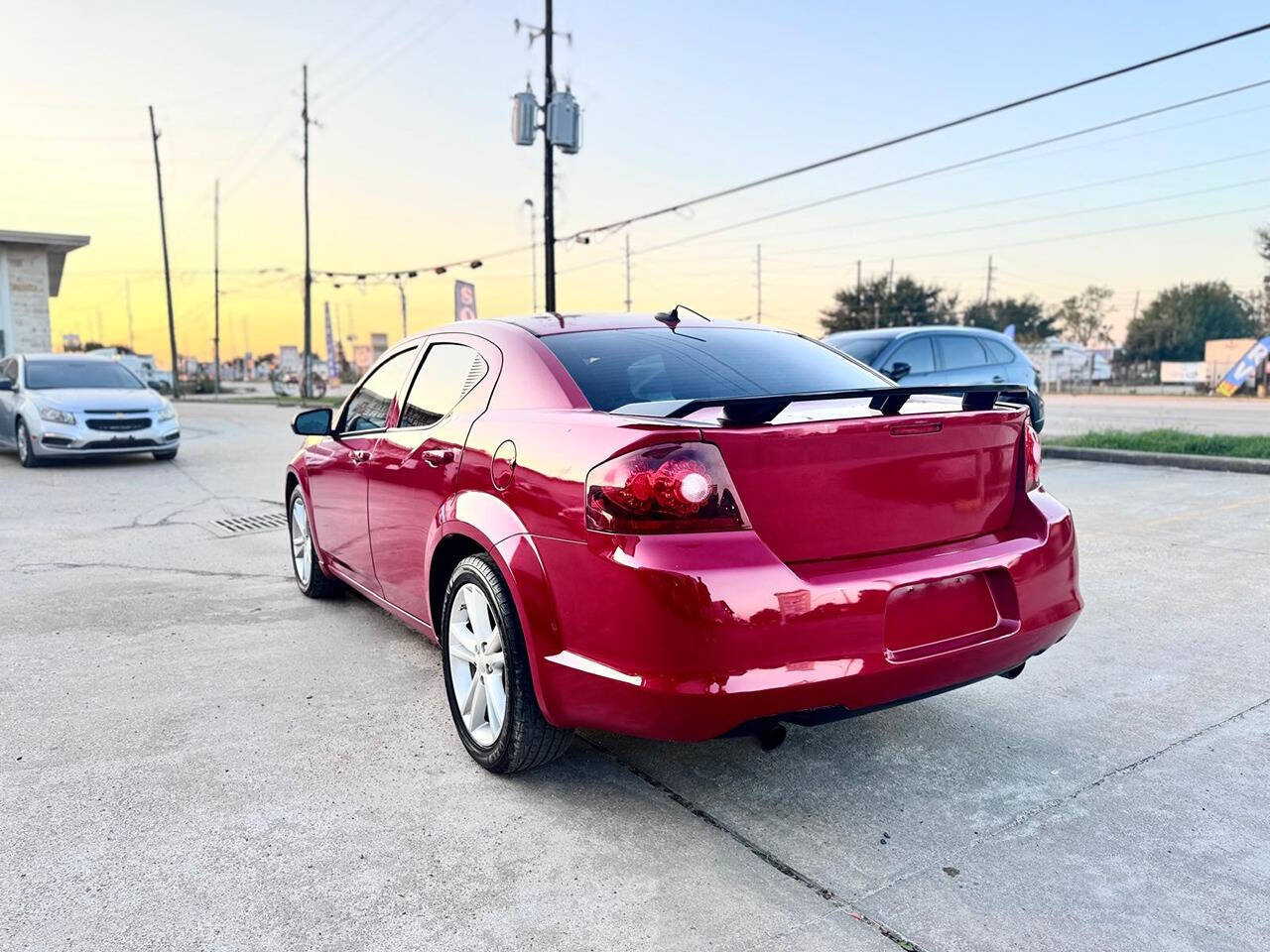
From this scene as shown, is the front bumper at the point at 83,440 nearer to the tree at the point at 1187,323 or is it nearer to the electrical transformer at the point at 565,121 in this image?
the electrical transformer at the point at 565,121

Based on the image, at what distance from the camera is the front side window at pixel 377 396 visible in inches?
162

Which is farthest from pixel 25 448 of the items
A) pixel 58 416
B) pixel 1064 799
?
pixel 1064 799

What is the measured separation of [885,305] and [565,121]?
5726 cm

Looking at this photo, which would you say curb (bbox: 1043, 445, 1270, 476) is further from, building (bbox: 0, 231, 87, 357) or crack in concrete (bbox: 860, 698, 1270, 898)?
building (bbox: 0, 231, 87, 357)

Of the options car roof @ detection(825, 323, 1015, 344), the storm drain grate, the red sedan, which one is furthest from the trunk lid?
car roof @ detection(825, 323, 1015, 344)

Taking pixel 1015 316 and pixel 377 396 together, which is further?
pixel 1015 316

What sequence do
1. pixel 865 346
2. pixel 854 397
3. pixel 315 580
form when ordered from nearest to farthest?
pixel 854 397
pixel 315 580
pixel 865 346

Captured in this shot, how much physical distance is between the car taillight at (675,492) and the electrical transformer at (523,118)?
2027 cm

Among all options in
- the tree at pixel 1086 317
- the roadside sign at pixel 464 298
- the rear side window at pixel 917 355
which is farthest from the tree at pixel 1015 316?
the rear side window at pixel 917 355

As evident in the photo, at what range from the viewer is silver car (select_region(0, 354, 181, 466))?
11.8m

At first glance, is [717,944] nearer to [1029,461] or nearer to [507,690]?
[507,690]

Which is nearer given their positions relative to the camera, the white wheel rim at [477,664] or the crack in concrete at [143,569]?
the white wheel rim at [477,664]

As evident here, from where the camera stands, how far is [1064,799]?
2799mm

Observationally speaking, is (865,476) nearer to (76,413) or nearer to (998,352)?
(998,352)
